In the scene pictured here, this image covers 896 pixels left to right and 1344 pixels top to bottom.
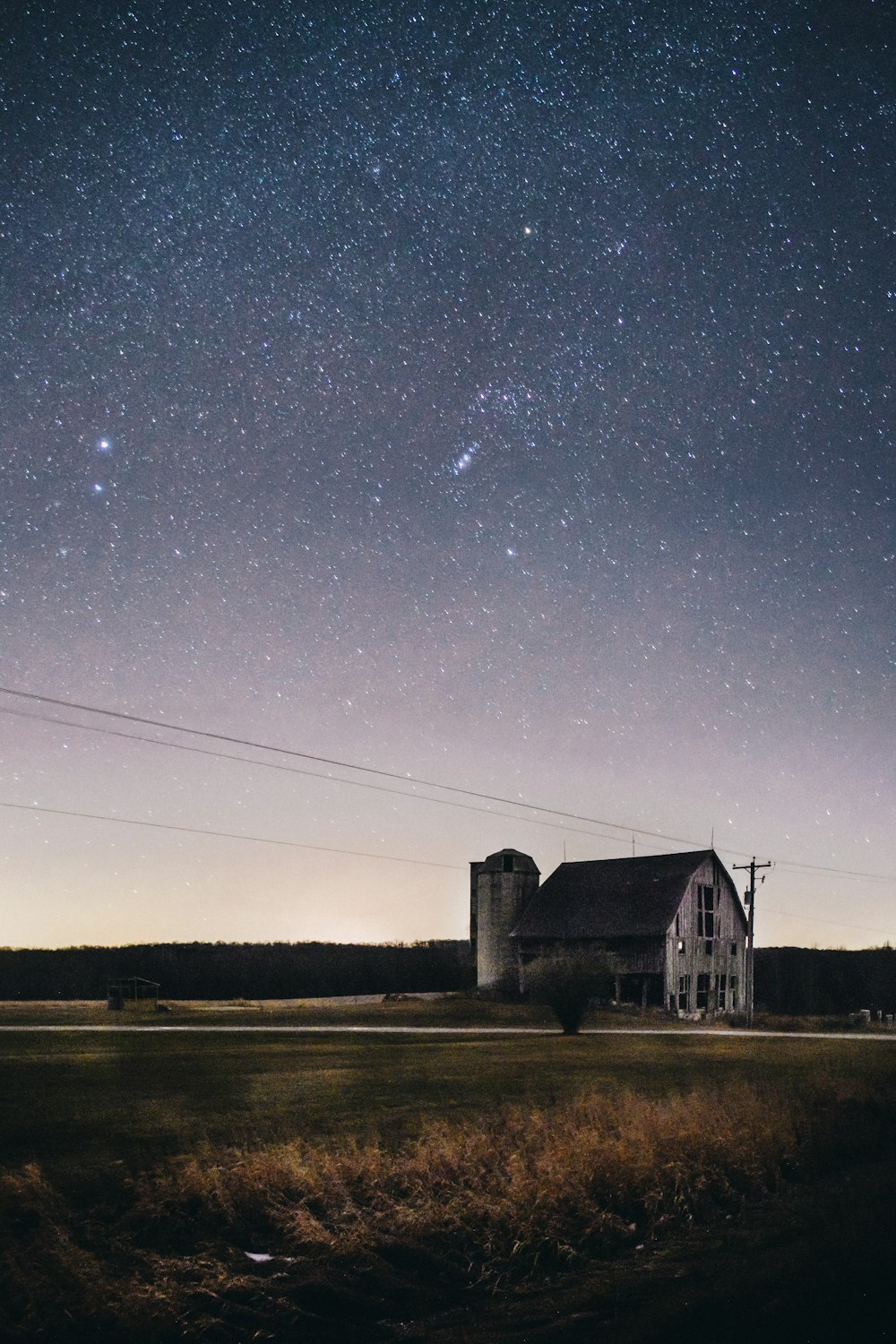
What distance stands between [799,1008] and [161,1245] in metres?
72.6

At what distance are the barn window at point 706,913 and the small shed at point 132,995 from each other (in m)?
29.0

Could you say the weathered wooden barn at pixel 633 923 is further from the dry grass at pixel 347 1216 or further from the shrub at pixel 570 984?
the dry grass at pixel 347 1216

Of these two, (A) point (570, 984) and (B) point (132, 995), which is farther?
(B) point (132, 995)

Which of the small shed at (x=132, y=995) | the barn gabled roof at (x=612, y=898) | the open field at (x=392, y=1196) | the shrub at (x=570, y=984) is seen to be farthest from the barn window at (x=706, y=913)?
the open field at (x=392, y=1196)

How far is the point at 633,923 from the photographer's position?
59.2 metres

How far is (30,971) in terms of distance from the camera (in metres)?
84.8

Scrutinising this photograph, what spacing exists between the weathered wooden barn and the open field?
3615 centimetres

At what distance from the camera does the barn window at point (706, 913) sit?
6025 cm

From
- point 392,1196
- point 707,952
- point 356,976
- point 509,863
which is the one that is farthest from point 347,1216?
point 356,976

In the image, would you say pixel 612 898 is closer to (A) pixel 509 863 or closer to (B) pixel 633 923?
(B) pixel 633 923

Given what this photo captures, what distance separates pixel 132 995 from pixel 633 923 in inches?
1044

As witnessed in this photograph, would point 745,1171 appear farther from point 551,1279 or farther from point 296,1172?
point 296,1172

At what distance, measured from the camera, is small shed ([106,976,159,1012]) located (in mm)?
55500

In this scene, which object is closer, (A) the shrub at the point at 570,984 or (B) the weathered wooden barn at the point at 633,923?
(A) the shrub at the point at 570,984
